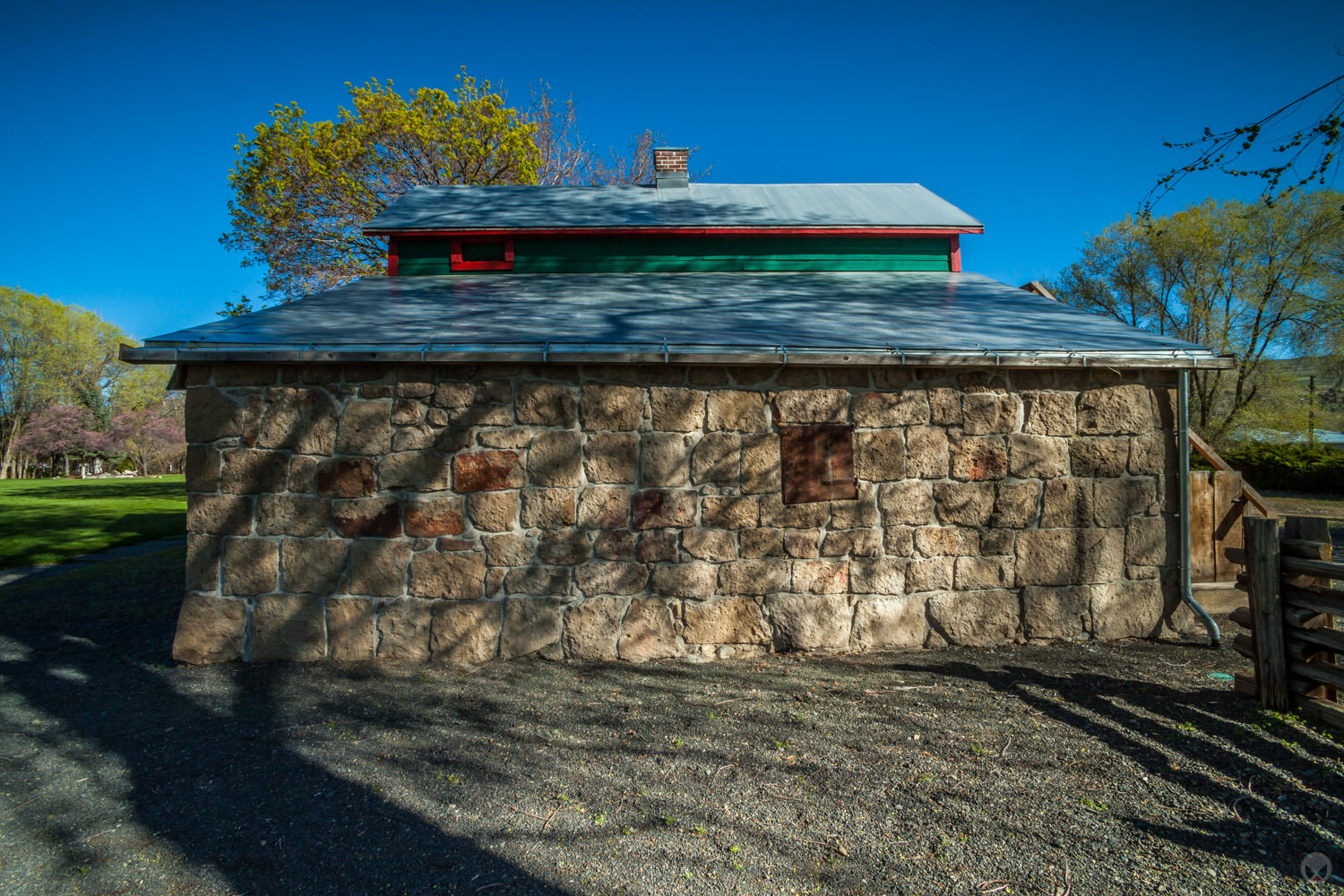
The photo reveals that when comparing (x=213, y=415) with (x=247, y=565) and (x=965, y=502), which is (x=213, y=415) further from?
(x=965, y=502)

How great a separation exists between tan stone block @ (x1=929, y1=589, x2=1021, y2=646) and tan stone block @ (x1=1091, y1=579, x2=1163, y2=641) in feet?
2.28

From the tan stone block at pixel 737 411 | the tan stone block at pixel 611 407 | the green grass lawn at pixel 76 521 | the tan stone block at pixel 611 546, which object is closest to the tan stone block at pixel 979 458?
the tan stone block at pixel 737 411

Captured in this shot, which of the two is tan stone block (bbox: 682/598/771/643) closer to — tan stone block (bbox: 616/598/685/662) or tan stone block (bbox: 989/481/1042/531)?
tan stone block (bbox: 616/598/685/662)

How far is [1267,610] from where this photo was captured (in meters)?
3.67

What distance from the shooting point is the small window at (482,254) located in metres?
8.87

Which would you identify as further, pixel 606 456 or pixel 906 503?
pixel 906 503

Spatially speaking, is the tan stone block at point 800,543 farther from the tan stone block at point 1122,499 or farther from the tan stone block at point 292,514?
the tan stone block at point 292,514

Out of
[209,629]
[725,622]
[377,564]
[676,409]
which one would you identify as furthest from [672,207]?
[209,629]

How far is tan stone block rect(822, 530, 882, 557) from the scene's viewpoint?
187 inches

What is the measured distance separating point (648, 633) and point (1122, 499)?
388cm

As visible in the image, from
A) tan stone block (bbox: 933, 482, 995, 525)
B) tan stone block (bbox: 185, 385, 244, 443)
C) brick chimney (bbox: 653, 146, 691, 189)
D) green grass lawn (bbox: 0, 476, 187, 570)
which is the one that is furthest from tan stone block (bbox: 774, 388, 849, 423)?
green grass lawn (bbox: 0, 476, 187, 570)

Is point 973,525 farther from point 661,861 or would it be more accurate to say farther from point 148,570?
point 148,570

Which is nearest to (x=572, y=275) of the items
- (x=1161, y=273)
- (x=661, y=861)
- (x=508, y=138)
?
(x=661, y=861)

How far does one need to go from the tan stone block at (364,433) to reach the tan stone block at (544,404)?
966mm
